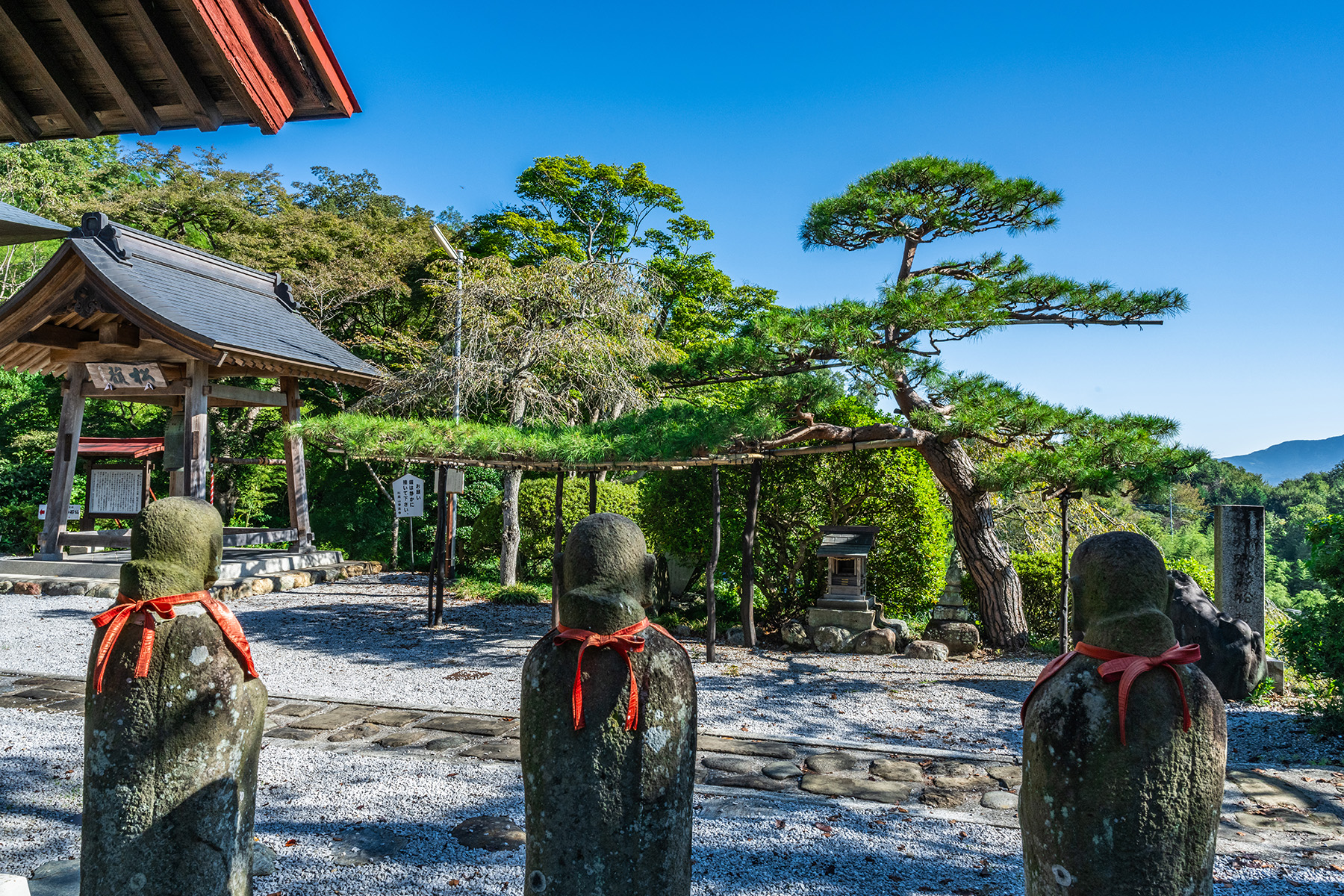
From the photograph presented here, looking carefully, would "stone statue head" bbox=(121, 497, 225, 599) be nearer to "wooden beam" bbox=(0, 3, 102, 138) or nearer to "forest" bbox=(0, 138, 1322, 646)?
"wooden beam" bbox=(0, 3, 102, 138)

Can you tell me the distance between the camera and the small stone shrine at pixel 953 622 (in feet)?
29.6

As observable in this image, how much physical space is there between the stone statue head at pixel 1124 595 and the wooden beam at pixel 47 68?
3957mm

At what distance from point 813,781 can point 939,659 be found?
436 cm

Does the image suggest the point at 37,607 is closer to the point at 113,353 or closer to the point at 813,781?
the point at 113,353

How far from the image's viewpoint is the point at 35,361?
12906 mm

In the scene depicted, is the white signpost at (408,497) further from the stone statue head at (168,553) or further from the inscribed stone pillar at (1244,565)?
the inscribed stone pillar at (1244,565)

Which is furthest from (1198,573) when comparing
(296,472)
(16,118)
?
(296,472)

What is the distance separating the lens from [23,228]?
12.3 ft

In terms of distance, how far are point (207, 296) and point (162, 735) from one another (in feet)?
41.2

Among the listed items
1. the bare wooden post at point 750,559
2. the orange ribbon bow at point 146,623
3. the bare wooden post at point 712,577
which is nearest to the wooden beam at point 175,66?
the orange ribbon bow at point 146,623

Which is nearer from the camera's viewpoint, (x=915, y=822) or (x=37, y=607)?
(x=915, y=822)

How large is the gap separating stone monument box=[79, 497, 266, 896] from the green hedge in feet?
35.8

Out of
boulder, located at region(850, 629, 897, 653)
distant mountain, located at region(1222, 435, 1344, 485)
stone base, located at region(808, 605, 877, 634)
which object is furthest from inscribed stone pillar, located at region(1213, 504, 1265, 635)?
distant mountain, located at region(1222, 435, 1344, 485)

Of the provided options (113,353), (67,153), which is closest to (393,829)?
(113,353)
